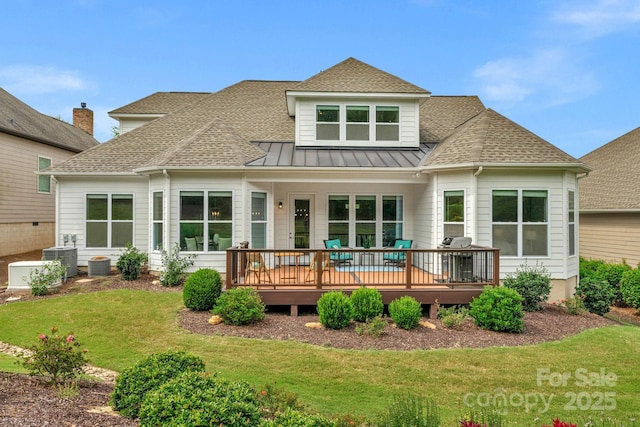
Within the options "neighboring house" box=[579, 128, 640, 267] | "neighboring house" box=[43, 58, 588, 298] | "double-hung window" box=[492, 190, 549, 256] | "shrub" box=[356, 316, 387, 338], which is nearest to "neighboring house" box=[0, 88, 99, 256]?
"neighboring house" box=[43, 58, 588, 298]

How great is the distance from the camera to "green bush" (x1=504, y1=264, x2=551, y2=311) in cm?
911

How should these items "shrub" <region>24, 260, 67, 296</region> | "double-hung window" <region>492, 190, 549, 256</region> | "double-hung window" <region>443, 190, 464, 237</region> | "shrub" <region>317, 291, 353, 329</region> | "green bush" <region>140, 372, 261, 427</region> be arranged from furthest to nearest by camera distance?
"double-hung window" <region>443, 190, 464, 237</region>, "double-hung window" <region>492, 190, 549, 256</region>, "shrub" <region>24, 260, 67, 296</region>, "shrub" <region>317, 291, 353, 329</region>, "green bush" <region>140, 372, 261, 427</region>

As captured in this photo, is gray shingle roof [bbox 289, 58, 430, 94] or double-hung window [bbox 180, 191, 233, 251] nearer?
double-hung window [bbox 180, 191, 233, 251]

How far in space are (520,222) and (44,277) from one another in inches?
509

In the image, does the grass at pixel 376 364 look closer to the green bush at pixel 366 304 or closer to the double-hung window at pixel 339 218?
the green bush at pixel 366 304

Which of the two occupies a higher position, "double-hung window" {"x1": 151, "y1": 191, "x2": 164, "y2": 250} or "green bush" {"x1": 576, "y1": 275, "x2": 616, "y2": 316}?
"double-hung window" {"x1": 151, "y1": 191, "x2": 164, "y2": 250}

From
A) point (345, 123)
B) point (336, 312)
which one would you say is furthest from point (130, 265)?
point (345, 123)

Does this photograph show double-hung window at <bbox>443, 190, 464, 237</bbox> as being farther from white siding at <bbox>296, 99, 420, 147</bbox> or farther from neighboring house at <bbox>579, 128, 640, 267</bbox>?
neighboring house at <bbox>579, 128, 640, 267</bbox>

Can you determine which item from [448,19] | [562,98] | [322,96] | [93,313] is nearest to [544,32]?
[448,19]

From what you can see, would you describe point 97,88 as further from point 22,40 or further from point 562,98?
point 562,98

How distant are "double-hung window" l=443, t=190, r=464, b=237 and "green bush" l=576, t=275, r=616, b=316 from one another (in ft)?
12.3

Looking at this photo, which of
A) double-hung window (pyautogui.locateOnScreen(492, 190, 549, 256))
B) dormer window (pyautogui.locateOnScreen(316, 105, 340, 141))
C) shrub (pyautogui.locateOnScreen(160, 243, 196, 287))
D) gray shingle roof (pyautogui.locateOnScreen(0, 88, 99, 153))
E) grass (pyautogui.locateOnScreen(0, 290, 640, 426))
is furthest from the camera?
gray shingle roof (pyautogui.locateOnScreen(0, 88, 99, 153))

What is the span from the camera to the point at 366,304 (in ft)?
25.7

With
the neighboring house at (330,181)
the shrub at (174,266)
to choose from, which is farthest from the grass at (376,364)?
the neighboring house at (330,181)
